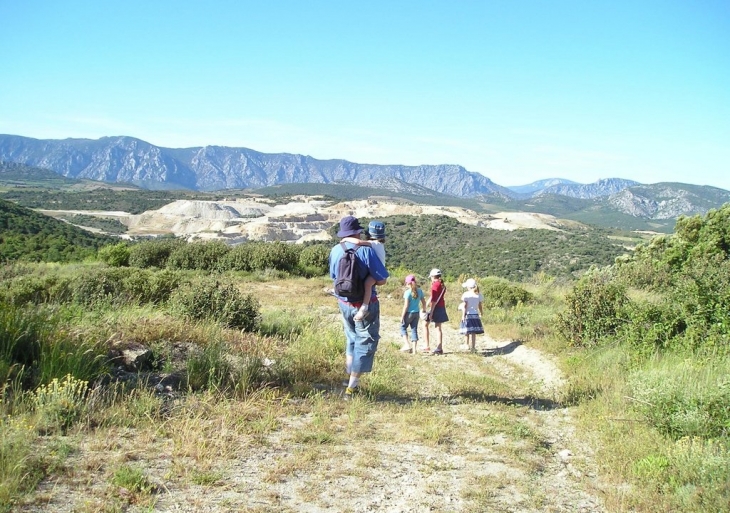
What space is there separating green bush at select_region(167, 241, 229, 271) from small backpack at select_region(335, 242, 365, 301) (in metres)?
17.5

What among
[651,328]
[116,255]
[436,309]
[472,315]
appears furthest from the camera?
[116,255]

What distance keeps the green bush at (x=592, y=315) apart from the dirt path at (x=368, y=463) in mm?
3126

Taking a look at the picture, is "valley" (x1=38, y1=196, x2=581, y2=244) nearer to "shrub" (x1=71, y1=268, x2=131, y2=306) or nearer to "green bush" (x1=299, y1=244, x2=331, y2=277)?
"green bush" (x1=299, y1=244, x2=331, y2=277)

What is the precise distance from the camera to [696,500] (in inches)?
129

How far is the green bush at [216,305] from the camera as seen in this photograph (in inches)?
306

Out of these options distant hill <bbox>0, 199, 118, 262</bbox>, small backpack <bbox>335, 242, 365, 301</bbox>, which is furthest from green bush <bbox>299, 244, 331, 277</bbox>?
small backpack <bbox>335, 242, 365, 301</bbox>

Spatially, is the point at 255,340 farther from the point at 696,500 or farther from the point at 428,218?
the point at 428,218

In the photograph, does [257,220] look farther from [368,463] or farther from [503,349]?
[368,463]

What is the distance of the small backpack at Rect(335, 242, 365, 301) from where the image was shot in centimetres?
513

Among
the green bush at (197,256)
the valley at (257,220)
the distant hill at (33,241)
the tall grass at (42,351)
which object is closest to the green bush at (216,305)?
the tall grass at (42,351)

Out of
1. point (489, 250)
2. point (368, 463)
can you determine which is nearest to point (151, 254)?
point (368, 463)

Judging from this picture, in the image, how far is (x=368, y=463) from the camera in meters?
3.86

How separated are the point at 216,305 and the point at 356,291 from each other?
364cm

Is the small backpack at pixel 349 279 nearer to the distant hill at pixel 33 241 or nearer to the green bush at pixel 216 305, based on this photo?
the green bush at pixel 216 305
